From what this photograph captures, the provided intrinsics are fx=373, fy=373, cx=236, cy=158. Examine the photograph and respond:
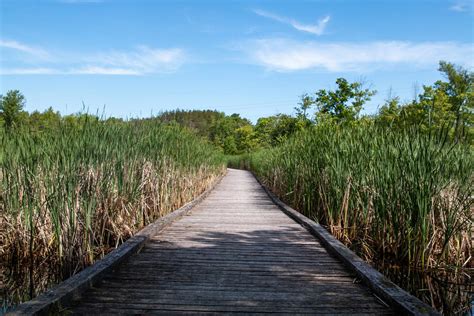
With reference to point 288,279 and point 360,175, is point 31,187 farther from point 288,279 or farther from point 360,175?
point 360,175

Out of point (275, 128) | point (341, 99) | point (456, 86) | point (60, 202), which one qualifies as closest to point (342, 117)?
point (341, 99)

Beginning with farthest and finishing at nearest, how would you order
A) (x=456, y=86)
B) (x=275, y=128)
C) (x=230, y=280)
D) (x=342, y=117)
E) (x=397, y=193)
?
(x=456, y=86), (x=275, y=128), (x=342, y=117), (x=397, y=193), (x=230, y=280)

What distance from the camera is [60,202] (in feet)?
11.6

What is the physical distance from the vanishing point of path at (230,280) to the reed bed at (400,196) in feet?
2.06

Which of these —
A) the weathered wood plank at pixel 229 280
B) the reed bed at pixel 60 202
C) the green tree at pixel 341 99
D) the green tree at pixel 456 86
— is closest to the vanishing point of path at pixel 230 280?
the weathered wood plank at pixel 229 280

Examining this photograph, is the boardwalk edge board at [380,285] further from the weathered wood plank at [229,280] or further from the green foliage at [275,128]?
the green foliage at [275,128]

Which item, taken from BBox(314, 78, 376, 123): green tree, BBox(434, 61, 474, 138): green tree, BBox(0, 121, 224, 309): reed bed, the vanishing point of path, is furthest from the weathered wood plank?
BBox(434, 61, 474, 138): green tree

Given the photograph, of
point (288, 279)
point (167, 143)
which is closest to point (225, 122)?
point (167, 143)

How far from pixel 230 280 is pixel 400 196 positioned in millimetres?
1868

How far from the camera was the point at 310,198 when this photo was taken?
6.39m

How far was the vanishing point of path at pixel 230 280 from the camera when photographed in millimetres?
2539

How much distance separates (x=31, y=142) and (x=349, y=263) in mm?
3730

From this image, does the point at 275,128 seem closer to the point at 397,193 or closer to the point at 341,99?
the point at 341,99

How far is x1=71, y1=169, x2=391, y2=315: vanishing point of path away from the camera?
2.54m
